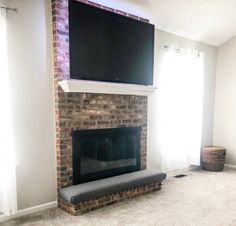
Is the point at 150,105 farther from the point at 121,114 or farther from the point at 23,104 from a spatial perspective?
the point at 23,104

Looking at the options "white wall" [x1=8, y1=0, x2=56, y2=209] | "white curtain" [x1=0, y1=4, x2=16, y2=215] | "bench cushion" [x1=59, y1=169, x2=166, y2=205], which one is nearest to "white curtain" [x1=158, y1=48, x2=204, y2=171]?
"bench cushion" [x1=59, y1=169, x2=166, y2=205]

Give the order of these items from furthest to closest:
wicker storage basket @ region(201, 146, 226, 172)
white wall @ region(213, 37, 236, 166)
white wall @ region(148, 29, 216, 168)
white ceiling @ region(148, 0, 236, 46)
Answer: white wall @ region(213, 37, 236, 166)
wicker storage basket @ region(201, 146, 226, 172)
white wall @ region(148, 29, 216, 168)
white ceiling @ region(148, 0, 236, 46)

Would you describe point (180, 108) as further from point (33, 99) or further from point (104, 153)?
point (33, 99)

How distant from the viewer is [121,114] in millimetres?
3412

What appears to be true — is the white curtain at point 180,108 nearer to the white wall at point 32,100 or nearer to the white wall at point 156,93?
the white wall at point 156,93

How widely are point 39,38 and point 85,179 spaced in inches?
70.2

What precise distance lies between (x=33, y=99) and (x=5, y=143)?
56 centimetres

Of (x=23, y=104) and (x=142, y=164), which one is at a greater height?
(x=23, y=104)

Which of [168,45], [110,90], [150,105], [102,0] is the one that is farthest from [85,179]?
[168,45]

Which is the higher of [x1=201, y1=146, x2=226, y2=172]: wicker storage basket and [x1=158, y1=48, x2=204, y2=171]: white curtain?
[x1=158, y1=48, x2=204, y2=171]: white curtain

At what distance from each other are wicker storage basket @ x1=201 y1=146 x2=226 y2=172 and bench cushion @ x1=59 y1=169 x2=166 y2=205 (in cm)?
155

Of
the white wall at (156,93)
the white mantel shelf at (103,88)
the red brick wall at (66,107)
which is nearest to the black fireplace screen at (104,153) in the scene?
the red brick wall at (66,107)

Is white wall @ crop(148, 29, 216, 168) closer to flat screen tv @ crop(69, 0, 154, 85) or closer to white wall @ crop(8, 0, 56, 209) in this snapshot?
flat screen tv @ crop(69, 0, 154, 85)

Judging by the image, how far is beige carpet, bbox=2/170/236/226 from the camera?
8.22 feet
